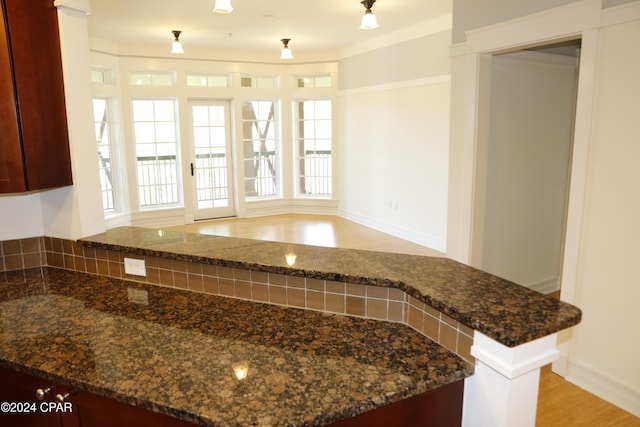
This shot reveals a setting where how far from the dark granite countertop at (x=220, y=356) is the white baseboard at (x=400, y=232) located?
160 inches

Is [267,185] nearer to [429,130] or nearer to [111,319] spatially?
[429,130]

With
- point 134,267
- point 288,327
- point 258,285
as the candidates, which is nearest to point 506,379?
point 288,327

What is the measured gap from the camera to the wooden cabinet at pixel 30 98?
173 cm

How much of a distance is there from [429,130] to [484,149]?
102 inches

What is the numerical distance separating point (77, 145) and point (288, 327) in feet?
4.62

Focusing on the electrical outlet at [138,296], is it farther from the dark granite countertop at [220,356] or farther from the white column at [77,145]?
the white column at [77,145]

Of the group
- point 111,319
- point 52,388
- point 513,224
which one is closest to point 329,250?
point 111,319

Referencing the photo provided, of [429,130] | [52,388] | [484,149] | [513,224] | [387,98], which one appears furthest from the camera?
[387,98]

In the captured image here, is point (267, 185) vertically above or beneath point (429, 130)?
beneath

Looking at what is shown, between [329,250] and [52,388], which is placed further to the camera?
[329,250]

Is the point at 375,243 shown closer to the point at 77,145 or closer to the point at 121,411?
the point at 77,145

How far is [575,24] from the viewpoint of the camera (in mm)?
2518

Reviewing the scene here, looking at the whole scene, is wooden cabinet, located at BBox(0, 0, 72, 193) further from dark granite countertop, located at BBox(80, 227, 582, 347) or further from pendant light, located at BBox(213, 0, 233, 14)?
pendant light, located at BBox(213, 0, 233, 14)

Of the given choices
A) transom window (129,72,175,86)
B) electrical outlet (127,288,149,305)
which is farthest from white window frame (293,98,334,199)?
electrical outlet (127,288,149,305)
